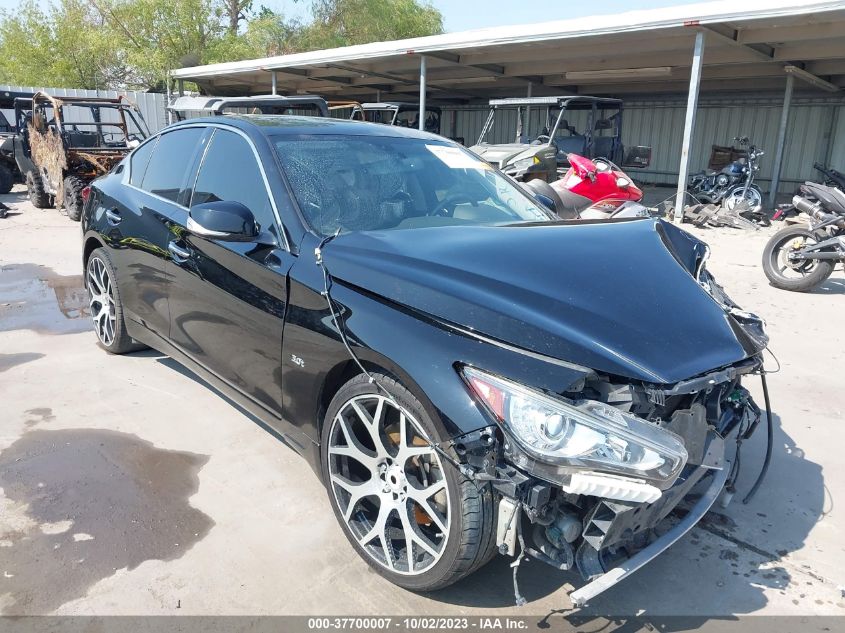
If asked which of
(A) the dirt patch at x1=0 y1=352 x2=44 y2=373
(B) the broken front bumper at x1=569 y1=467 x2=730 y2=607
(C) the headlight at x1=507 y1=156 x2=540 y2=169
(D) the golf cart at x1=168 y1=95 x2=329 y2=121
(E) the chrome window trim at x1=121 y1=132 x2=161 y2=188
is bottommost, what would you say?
(A) the dirt patch at x1=0 y1=352 x2=44 y2=373

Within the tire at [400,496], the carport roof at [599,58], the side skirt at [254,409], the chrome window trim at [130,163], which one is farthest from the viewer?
the carport roof at [599,58]

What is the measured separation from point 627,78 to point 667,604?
17.2 meters

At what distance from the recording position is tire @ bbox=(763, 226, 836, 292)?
6.85m

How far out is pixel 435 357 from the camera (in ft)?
7.05

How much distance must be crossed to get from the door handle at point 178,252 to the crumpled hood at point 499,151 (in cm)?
822

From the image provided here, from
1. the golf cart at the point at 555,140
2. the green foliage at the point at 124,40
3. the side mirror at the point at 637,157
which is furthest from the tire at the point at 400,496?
the green foliage at the point at 124,40

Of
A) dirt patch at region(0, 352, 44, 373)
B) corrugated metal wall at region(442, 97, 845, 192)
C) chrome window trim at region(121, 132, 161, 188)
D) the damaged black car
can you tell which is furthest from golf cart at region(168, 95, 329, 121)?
corrugated metal wall at region(442, 97, 845, 192)

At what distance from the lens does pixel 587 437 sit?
1944 mm

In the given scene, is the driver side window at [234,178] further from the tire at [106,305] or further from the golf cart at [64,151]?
the golf cart at [64,151]

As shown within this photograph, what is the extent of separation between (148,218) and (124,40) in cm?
3126

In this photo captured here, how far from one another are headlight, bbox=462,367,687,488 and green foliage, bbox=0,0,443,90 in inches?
1154

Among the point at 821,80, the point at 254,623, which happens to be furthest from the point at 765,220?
the point at 254,623

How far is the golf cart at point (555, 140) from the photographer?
11602 mm

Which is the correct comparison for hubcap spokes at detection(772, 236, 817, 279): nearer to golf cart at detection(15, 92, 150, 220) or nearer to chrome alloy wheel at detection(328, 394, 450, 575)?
chrome alloy wheel at detection(328, 394, 450, 575)
